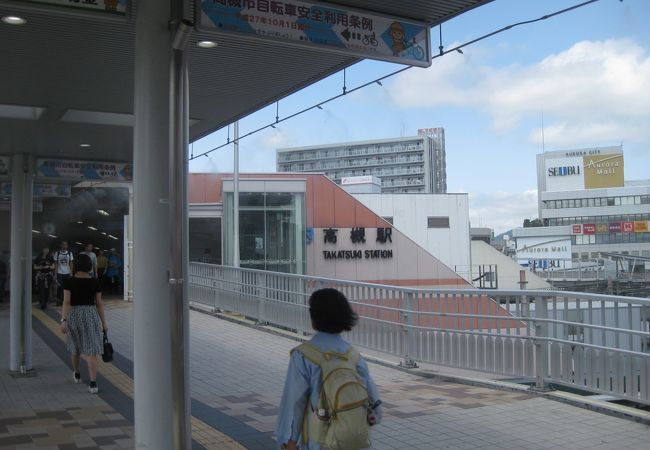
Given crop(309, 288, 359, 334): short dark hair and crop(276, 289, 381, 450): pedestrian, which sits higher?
crop(309, 288, 359, 334): short dark hair

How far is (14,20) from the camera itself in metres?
5.22

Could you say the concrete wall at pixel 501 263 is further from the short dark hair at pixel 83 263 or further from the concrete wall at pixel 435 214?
the short dark hair at pixel 83 263

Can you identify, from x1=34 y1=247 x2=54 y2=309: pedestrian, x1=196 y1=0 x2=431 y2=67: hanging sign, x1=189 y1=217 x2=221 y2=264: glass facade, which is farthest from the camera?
x1=189 y1=217 x2=221 y2=264: glass facade

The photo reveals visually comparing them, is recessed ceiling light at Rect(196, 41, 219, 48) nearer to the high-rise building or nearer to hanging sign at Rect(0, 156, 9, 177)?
hanging sign at Rect(0, 156, 9, 177)

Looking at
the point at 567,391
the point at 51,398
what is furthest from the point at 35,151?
the point at 567,391

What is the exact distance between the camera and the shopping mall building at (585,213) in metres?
54.9

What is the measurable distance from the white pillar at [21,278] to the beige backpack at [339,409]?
280 inches

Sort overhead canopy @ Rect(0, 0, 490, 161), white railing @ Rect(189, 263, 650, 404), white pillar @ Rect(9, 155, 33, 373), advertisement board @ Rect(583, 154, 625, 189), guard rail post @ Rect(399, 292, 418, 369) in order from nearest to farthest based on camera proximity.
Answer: overhead canopy @ Rect(0, 0, 490, 161)
white railing @ Rect(189, 263, 650, 404)
white pillar @ Rect(9, 155, 33, 373)
guard rail post @ Rect(399, 292, 418, 369)
advertisement board @ Rect(583, 154, 625, 189)

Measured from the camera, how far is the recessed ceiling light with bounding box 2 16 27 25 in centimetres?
520

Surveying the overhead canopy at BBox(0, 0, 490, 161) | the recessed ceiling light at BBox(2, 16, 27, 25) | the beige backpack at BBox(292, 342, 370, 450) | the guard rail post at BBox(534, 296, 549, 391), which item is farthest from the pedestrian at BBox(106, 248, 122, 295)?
the beige backpack at BBox(292, 342, 370, 450)

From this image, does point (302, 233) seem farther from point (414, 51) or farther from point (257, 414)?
point (414, 51)

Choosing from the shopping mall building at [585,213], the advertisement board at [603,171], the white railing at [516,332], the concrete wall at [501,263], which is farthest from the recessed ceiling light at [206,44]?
the advertisement board at [603,171]

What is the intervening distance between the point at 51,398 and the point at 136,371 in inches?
137

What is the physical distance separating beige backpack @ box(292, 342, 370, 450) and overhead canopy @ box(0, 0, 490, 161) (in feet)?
10.2
